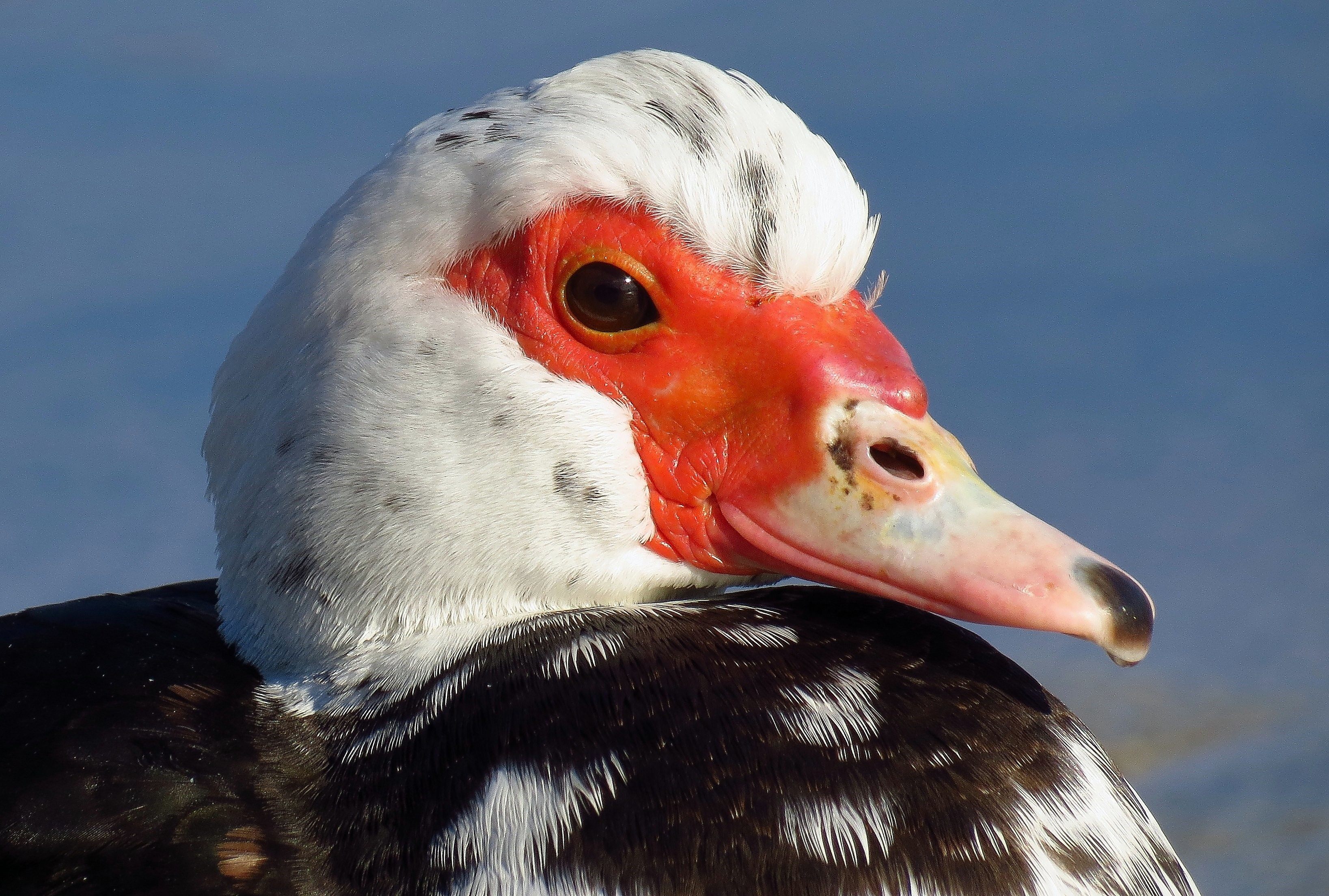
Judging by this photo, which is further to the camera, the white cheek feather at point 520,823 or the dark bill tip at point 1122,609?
the dark bill tip at point 1122,609

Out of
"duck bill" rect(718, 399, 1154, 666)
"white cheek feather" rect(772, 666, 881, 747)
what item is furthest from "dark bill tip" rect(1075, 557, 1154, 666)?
"white cheek feather" rect(772, 666, 881, 747)

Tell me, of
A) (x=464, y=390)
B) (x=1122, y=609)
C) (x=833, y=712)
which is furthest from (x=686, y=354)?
(x=1122, y=609)

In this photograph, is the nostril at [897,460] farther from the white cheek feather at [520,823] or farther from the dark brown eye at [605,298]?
the white cheek feather at [520,823]

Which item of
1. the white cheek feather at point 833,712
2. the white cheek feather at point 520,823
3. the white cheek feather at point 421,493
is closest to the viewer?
the white cheek feather at point 520,823

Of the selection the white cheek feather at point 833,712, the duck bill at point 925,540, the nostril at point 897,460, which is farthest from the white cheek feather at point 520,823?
the nostril at point 897,460

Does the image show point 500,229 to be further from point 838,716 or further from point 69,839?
point 69,839

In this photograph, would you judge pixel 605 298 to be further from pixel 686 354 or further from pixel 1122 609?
pixel 1122 609


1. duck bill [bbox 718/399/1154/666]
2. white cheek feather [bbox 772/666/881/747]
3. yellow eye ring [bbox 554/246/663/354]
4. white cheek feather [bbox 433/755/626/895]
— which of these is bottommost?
white cheek feather [bbox 433/755/626/895]

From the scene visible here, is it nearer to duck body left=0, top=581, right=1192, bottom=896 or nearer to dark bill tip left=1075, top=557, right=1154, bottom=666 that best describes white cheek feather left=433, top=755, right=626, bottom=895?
duck body left=0, top=581, right=1192, bottom=896
